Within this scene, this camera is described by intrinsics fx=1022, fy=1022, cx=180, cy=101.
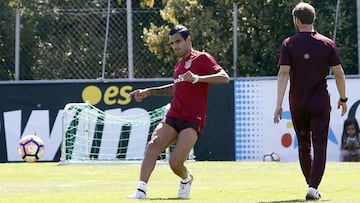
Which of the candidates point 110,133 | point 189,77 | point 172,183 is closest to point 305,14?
point 189,77

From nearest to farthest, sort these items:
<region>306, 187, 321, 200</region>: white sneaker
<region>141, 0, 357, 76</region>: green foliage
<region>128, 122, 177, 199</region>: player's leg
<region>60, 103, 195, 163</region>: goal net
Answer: <region>306, 187, 321, 200</region>: white sneaker
<region>128, 122, 177, 199</region>: player's leg
<region>60, 103, 195, 163</region>: goal net
<region>141, 0, 357, 76</region>: green foliage

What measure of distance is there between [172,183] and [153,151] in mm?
3107

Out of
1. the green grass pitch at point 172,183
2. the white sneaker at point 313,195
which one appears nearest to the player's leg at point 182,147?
the green grass pitch at point 172,183

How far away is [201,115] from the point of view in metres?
10.9

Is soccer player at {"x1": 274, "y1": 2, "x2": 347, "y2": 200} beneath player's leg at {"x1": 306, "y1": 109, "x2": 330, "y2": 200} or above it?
above

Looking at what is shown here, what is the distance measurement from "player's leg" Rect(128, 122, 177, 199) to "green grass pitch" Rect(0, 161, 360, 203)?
6.3 inches

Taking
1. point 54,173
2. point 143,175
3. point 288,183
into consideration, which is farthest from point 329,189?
point 54,173

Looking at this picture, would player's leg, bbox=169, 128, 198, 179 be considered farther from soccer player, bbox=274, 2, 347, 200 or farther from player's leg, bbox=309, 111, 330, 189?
player's leg, bbox=309, 111, 330, 189

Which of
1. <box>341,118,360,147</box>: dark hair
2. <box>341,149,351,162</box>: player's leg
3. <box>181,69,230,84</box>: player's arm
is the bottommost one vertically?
<box>341,149,351,162</box>: player's leg

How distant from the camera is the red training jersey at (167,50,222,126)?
1084cm

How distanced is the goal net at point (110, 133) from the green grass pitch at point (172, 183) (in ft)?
6.12

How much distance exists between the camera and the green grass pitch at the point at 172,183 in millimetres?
Result: 10875

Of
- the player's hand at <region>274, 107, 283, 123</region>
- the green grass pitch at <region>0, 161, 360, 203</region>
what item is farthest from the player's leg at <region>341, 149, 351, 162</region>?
the player's hand at <region>274, 107, 283, 123</region>

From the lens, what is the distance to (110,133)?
20.9 metres
